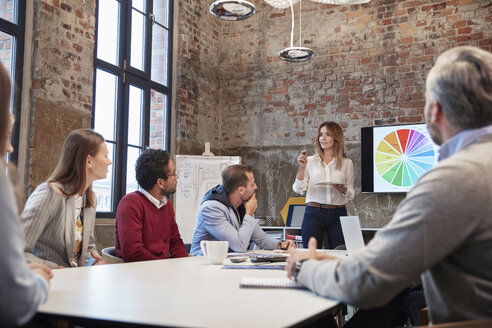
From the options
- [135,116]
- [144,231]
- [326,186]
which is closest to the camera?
[144,231]

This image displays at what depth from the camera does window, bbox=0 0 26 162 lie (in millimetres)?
4152

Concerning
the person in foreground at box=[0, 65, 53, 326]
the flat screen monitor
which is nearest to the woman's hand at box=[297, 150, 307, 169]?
the flat screen monitor

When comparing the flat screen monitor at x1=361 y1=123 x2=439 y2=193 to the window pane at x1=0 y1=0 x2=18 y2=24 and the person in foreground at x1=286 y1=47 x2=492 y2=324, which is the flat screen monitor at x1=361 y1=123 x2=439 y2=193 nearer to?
the window pane at x1=0 y1=0 x2=18 y2=24

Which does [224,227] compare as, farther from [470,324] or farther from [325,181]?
[470,324]

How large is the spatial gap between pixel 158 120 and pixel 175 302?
499cm

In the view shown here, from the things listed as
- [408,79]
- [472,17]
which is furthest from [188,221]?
[472,17]

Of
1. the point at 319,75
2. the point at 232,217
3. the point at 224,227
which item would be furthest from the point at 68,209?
the point at 319,75

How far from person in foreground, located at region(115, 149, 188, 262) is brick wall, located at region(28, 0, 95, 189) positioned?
158 cm

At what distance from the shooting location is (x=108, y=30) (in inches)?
209

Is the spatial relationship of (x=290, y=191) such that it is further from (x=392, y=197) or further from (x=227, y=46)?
(x=227, y=46)

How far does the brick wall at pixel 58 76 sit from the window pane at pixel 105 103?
0.27 m

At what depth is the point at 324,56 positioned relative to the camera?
6.44m

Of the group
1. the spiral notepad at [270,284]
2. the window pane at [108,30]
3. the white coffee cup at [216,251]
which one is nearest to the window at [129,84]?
the window pane at [108,30]

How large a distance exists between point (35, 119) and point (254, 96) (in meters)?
3.28
